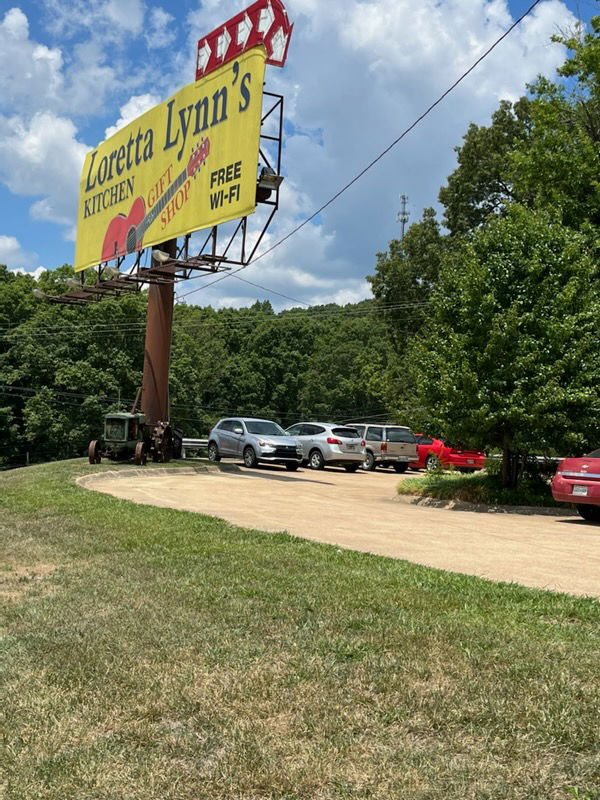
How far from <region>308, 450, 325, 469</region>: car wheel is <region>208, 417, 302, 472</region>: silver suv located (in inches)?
53.8

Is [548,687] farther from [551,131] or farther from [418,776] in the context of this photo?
[551,131]

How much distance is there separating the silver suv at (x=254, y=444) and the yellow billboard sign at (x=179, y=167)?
22.6ft

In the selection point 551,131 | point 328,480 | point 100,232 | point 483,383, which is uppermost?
point 551,131

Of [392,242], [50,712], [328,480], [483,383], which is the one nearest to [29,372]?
[392,242]

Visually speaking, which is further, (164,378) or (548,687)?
(164,378)

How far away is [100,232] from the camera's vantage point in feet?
88.8

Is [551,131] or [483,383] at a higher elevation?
[551,131]

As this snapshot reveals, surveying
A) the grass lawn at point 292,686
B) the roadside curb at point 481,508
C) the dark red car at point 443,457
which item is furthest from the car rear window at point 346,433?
the grass lawn at point 292,686

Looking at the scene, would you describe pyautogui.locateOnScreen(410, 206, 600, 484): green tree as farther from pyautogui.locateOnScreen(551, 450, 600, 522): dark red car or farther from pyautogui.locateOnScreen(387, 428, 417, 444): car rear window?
pyautogui.locateOnScreen(387, 428, 417, 444): car rear window

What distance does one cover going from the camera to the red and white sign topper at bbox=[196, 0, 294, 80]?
1984cm

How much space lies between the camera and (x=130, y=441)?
2223cm

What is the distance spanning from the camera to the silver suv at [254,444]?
24.9 metres

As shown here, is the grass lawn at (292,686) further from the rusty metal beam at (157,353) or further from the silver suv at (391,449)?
the silver suv at (391,449)

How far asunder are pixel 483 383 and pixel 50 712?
13.1 metres
